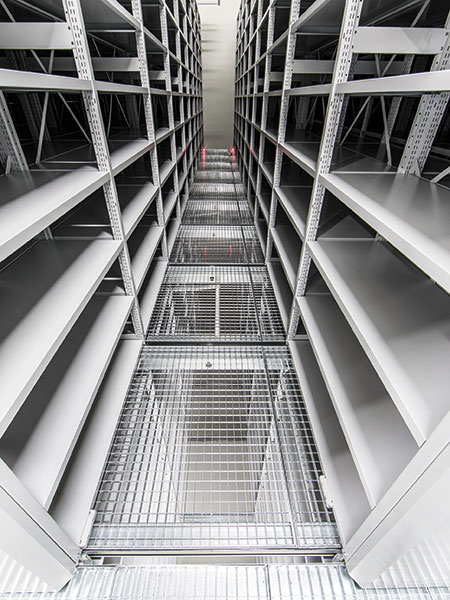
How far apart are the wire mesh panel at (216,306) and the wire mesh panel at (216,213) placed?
1156 millimetres

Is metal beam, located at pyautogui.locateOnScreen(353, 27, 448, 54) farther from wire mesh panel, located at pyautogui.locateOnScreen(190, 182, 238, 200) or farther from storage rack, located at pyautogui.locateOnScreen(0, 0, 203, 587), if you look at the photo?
Answer: wire mesh panel, located at pyautogui.locateOnScreen(190, 182, 238, 200)

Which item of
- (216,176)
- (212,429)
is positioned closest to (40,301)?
(212,429)

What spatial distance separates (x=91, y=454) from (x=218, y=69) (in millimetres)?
7807

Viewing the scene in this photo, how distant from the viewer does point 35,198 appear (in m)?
1.06

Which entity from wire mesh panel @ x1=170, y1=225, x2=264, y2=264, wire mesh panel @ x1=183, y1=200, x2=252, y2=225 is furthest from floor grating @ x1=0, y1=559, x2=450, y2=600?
wire mesh panel @ x1=183, y1=200, x2=252, y2=225

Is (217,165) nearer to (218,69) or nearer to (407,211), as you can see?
(218,69)

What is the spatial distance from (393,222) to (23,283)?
4.50ft

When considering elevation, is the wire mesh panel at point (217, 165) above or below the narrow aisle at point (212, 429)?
above

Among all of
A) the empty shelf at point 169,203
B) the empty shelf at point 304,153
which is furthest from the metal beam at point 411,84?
the empty shelf at point 169,203

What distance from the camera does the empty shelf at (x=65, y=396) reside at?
1.00 m

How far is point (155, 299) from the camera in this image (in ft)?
7.41

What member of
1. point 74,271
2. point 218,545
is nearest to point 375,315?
point 218,545

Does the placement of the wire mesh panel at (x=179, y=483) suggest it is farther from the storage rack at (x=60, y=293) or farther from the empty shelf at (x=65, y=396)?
the empty shelf at (x=65, y=396)

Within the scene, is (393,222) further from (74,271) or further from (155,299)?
(155,299)
